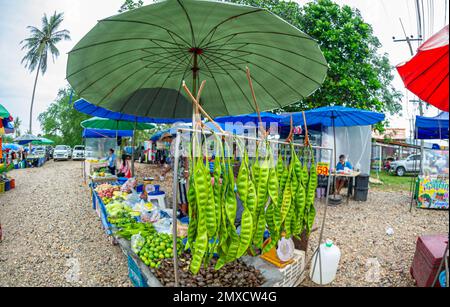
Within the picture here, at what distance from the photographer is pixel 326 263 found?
3027mm

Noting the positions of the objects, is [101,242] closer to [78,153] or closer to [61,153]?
[78,153]

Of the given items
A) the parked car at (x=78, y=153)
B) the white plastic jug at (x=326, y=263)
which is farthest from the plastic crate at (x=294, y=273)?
the parked car at (x=78, y=153)

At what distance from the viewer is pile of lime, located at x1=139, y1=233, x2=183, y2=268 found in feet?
8.50

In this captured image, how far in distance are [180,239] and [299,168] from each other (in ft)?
5.91

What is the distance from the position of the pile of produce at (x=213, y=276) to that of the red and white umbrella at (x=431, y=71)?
95.6 inches

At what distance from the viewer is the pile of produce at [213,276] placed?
2316mm

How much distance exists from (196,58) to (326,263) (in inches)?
118

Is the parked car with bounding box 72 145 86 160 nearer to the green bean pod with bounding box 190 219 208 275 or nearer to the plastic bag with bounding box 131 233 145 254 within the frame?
the plastic bag with bounding box 131 233 145 254

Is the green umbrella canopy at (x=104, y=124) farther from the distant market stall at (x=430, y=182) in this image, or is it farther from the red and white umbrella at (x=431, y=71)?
the distant market stall at (x=430, y=182)

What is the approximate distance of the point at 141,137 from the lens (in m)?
30.9

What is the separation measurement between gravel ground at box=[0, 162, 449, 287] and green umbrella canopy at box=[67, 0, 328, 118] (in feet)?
8.18
